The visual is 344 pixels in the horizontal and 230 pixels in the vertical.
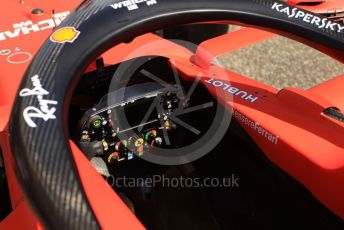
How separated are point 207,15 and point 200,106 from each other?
563mm

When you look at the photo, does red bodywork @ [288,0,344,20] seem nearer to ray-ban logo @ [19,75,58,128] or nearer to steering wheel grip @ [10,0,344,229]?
steering wheel grip @ [10,0,344,229]

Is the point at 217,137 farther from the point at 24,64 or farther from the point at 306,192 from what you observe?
the point at 24,64

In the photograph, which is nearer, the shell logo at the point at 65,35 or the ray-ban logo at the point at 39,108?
the ray-ban logo at the point at 39,108

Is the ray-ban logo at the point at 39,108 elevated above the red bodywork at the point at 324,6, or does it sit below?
above

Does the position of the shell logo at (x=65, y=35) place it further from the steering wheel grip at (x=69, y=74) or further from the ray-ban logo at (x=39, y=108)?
the ray-ban logo at (x=39, y=108)

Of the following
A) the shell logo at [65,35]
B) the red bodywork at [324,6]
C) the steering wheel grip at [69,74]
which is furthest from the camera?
the red bodywork at [324,6]

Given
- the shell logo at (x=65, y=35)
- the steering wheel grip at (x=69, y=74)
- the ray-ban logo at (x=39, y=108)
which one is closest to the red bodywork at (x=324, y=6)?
the steering wheel grip at (x=69, y=74)

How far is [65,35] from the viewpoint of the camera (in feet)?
3.39

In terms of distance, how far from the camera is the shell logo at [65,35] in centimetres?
102

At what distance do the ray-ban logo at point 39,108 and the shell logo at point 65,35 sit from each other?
0.15 m

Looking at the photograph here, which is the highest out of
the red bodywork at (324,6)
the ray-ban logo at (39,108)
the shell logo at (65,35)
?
the shell logo at (65,35)

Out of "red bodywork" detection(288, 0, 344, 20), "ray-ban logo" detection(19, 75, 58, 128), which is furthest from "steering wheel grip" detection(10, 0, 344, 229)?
"red bodywork" detection(288, 0, 344, 20)

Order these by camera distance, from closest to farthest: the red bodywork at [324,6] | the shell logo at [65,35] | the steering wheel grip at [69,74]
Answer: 1. the steering wheel grip at [69,74]
2. the shell logo at [65,35]
3. the red bodywork at [324,6]

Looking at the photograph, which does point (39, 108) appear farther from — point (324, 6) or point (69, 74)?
point (324, 6)
